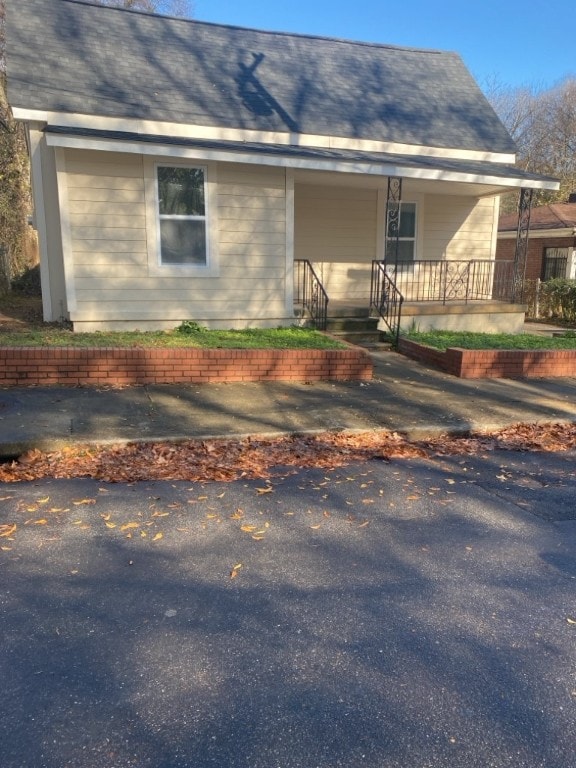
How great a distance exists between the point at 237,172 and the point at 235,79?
325 cm

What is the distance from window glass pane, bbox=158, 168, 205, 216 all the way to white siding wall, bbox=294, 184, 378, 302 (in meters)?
3.17

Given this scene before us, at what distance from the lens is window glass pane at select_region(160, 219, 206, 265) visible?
9969mm

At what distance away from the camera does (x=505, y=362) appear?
8.76 m

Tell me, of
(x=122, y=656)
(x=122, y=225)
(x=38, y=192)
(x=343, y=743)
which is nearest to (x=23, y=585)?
(x=122, y=656)

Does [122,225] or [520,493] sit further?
[122,225]

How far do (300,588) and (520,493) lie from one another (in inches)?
94.6

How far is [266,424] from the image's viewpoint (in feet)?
19.8

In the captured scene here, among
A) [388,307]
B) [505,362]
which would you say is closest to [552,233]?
[388,307]

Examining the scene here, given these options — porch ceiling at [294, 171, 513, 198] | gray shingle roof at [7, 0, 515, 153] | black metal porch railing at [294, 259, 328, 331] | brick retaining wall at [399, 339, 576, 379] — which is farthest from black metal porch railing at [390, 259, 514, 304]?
brick retaining wall at [399, 339, 576, 379]

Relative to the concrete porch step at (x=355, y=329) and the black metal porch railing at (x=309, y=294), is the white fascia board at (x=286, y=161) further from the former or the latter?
the concrete porch step at (x=355, y=329)

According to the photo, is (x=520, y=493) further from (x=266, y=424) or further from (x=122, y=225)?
(x=122, y=225)

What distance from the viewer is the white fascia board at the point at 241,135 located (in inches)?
370

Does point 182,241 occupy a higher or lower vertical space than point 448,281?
higher

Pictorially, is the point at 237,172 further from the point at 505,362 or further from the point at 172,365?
the point at 505,362
